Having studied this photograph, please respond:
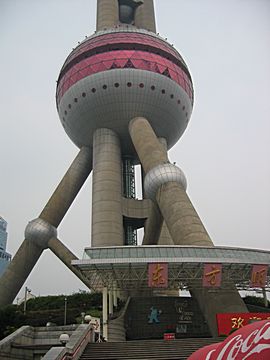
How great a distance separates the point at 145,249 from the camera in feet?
87.2

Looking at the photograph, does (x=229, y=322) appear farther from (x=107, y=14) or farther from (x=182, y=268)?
(x=107, y=14)

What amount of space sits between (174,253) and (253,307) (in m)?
12.4

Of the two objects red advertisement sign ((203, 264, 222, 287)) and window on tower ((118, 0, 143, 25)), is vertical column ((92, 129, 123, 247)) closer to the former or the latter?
red advertisement sign ((203, 264, 222, 287))

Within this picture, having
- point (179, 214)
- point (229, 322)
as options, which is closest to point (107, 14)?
point (179, 214)

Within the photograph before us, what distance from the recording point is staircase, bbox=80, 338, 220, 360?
49.8 ft

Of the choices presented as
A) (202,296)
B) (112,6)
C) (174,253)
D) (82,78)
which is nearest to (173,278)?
(174,253)

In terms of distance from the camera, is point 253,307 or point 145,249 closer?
point 145,249

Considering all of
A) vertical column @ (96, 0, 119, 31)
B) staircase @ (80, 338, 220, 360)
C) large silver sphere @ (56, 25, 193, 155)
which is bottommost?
staircase @ (80, 338, 220, 360)

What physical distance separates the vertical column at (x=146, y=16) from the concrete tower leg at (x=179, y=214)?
70.1 feet

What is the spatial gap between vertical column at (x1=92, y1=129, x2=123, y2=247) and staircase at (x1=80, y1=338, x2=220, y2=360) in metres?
24.3

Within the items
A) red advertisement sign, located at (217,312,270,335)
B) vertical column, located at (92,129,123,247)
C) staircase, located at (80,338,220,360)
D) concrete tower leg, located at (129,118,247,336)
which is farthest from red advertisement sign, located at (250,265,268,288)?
vertical column, located at (92,129,123,247)

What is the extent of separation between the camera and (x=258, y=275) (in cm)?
2672

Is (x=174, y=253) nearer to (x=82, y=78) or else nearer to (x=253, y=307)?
(x=253, y=307)

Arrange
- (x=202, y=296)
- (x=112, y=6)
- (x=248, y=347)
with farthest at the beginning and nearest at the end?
(x=112, y=6), (x=202, y=296), (x=248, y=347)
